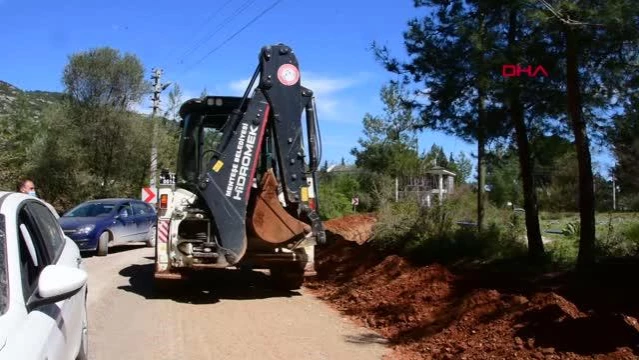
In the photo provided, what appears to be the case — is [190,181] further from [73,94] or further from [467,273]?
[73,94]

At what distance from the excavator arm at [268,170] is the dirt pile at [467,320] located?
1.29m

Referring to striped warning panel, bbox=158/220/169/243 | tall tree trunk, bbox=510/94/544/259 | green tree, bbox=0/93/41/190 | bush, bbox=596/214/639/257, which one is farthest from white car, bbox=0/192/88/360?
green tree, bbox=0/93/41/190

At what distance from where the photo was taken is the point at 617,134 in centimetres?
918

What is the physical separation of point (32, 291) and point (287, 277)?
7251mm

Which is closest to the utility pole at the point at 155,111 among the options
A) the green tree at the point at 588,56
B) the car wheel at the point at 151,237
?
the car wheel at the point at 151,237

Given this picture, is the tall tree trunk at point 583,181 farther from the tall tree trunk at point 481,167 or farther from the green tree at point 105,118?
the green tree at point 105,118

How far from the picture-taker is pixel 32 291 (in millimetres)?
3684

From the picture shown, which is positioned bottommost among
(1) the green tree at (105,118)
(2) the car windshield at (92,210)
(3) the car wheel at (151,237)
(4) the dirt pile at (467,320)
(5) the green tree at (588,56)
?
(4) the dirt pile at (467,320)

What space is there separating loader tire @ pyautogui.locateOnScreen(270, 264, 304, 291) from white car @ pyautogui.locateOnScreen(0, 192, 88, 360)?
18.9 ft

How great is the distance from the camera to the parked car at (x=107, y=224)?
16.5m

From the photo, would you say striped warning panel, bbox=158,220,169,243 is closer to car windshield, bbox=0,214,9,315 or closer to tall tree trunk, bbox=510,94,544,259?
tall tree trunk, bbox=510,94,544,259

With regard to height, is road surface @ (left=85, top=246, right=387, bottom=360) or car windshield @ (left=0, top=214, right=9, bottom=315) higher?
car windshield @ (left=0, top=214, right=9, bottom=315)

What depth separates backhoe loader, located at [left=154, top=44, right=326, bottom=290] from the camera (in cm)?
957

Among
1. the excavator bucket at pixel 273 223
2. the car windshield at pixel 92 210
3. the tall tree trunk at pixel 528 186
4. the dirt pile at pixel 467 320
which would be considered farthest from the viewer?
the car windshield at pixel 92 210
